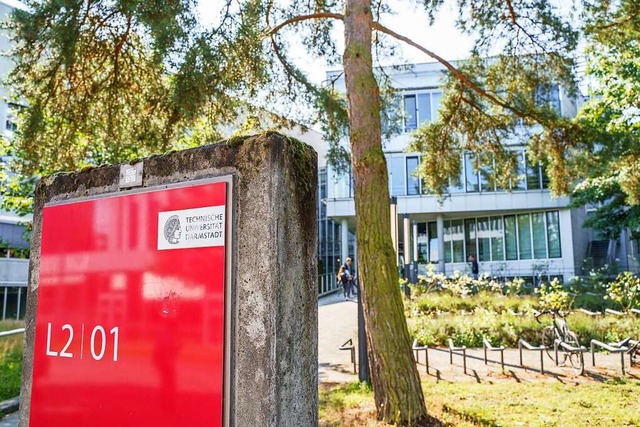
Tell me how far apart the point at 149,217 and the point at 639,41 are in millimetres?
8563

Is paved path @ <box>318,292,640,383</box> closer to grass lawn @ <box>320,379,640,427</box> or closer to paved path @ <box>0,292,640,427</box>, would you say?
paved path @ <box>0,292,640,427</box>

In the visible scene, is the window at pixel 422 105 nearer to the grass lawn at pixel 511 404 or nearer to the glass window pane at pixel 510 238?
the glass window pane at pixel 510 238

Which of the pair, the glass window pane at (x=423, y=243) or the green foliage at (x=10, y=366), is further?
the glass window pane at (x=423, y=243)

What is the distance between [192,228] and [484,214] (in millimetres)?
27890

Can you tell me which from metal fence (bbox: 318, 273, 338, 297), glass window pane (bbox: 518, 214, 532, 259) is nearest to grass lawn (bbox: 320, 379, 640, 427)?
metal fence (bbox: 318, 273, 338, 297)

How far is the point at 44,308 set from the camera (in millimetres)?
2996

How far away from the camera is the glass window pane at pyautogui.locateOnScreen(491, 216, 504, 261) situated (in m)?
→ 28.5

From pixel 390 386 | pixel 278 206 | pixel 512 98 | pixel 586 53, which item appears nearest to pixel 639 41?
pixel 586 53

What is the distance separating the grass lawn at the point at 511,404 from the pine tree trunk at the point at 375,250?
1.27 ft

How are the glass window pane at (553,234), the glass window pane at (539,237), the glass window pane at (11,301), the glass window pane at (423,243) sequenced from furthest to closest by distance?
the glass window pane at (423,243) → the glass window pane at (539,237) → the glass window pane at (553,234) → the glass window pane at (11,301)

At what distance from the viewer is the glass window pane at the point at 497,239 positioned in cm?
2849

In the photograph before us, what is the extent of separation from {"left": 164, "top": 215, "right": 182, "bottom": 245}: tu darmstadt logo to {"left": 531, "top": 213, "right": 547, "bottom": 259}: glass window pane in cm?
2731


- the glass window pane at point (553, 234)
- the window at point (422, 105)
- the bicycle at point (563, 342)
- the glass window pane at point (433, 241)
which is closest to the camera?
the bicycle at point (563, 342)

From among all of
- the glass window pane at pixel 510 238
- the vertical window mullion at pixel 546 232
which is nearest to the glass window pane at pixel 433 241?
the glass window pane at pixel 510 238
